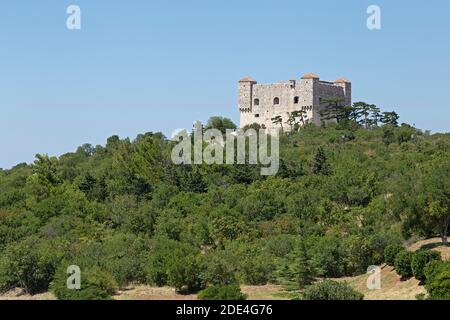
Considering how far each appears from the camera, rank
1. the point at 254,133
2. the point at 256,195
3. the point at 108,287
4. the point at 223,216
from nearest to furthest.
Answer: the point at 108,287, the point at 223,216, the point at 256,195, the point at 254,133

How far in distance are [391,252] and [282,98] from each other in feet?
131

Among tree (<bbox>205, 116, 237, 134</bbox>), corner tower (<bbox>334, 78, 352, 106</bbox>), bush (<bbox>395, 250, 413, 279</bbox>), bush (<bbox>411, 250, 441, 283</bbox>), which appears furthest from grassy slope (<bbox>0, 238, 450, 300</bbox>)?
corner tower (<bbox>334, 78, 352, 106</bbox>)

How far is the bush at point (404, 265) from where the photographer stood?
3250 centimetres

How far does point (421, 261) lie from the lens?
3134 centimetres

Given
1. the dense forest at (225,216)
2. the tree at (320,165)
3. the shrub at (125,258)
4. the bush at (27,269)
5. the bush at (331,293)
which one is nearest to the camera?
the bush at (331,293)

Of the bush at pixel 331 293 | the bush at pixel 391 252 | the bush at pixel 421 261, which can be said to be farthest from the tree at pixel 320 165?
the bush at pixel 331 293

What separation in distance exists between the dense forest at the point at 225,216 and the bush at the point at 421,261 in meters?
0.70

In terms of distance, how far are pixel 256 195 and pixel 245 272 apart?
11.3 meters

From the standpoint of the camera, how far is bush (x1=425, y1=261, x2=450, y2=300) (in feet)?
91.2

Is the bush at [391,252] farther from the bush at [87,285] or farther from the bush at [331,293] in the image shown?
the bush at [87,285]

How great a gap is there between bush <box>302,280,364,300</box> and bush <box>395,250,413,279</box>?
2.05 meters
